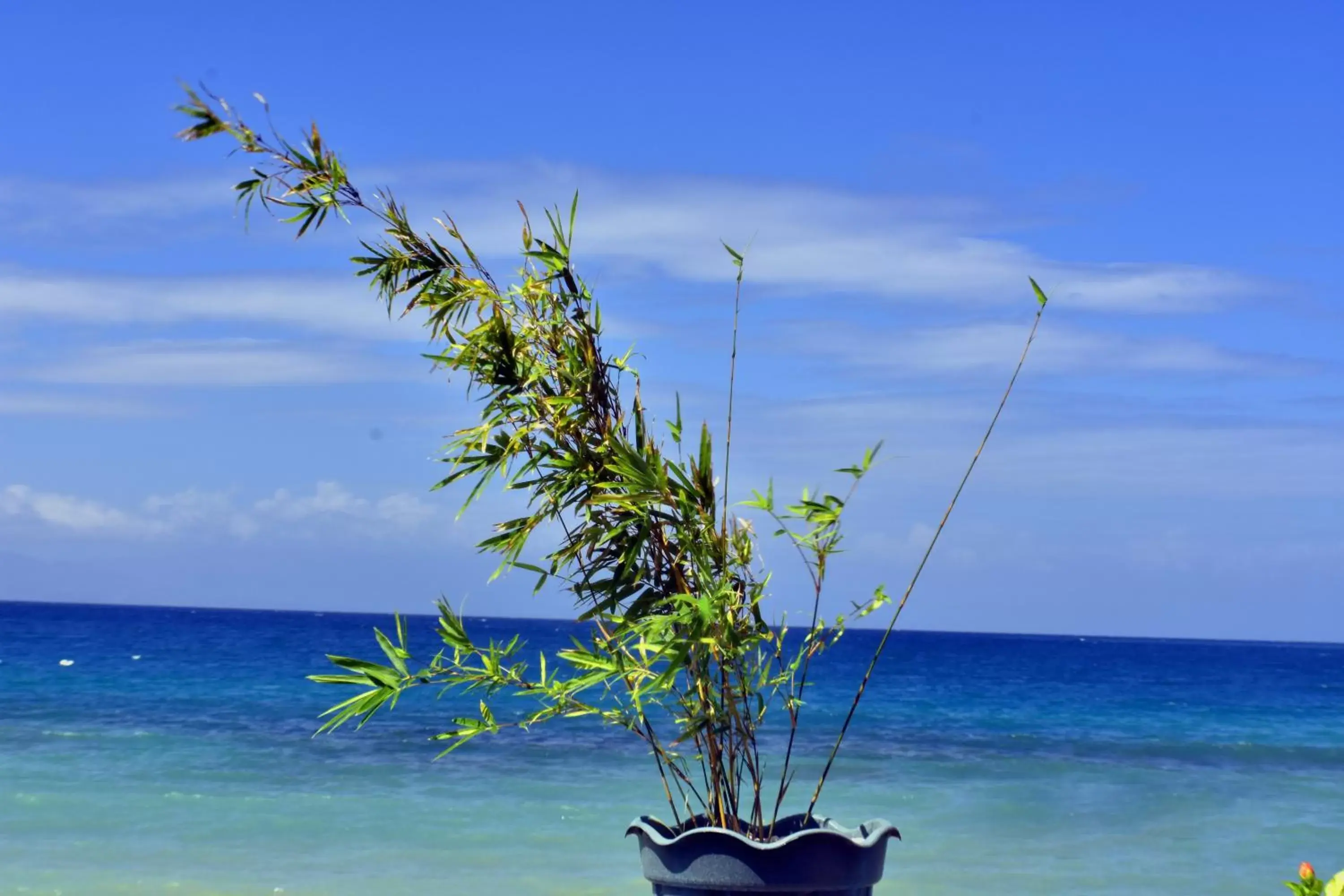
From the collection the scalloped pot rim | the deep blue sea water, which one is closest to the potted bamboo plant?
the scalloped pot rim

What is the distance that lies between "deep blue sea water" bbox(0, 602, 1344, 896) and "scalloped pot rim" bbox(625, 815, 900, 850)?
3.86m

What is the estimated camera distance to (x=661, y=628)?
141 inches

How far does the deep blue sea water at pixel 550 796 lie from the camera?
307 inches

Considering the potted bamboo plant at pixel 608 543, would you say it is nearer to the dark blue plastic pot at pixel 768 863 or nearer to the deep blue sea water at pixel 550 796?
the dark blue plastic pot at pixel 768 863

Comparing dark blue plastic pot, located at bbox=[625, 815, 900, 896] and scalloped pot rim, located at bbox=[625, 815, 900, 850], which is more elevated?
scalloped pot rim, located at bbox=[625, 815, 900, 850]

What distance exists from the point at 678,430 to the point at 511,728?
12011 millimetres

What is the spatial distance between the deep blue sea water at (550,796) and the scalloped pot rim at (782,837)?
3.86 m

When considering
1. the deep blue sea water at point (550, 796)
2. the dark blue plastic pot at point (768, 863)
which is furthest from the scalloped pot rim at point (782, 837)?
the deep blue sea water at point (550, 796)

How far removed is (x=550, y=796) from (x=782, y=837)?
692cm

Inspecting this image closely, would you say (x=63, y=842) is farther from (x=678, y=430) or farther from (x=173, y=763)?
(x=678, y=430)

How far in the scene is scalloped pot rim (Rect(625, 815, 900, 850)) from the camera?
3.33 metres

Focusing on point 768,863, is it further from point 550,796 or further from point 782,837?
point 550,796

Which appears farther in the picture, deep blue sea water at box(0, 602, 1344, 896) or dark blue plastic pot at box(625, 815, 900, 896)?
deep blue sea water at box(0, 602, 1344, 896)

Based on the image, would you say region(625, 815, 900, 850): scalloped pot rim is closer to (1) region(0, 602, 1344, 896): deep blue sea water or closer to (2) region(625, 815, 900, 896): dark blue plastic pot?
(2) region(625, 815, 900, 896): dark blue plastic pot
